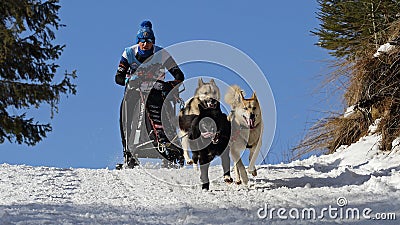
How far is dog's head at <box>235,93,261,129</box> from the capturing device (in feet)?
25.2

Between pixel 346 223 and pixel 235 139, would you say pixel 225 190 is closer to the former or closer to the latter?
pixel 235 139

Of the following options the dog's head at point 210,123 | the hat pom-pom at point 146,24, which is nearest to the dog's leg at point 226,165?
the dog's head at point 210,123

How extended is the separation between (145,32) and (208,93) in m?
2.56

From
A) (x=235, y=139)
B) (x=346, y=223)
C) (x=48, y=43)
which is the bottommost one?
(x=346, y=223)

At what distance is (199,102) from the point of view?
7.46 meters

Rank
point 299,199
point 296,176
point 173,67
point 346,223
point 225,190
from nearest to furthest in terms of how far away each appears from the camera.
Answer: point 346,223
point 299,199
point 225,190
point 296,176
point 173,67

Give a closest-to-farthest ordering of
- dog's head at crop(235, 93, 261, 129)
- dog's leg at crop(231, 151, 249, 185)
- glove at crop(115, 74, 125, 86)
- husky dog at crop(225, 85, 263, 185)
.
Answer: dog's leg at crop(231, 151, 249, 185), husky dog at crop(225, 85, 263, 185), dog's head at crop(235, 93, 261, 129), glove at crop(115, 74, 125, 86)

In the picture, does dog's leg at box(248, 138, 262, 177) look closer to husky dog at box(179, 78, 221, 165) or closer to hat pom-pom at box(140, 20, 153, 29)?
husky dog at box(179, 78, 221, 165)

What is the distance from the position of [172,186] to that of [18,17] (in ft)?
20.0

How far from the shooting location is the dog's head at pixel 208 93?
24.1 feet

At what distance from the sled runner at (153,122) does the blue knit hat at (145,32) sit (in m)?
0.70

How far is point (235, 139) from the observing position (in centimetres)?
746

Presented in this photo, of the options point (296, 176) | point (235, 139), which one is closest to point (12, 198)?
point (235, 139)

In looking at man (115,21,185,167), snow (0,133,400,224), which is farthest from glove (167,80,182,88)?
snow (0,133,400,224)
